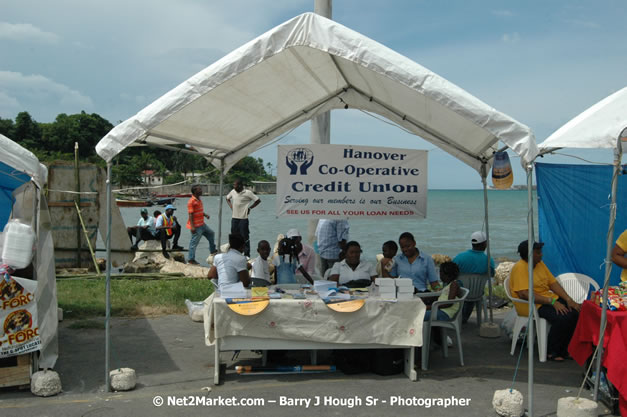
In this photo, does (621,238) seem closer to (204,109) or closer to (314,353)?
(314,353)

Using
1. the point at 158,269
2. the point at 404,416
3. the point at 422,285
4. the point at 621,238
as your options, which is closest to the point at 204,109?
the point at 422,285

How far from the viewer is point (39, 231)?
5.29 metres

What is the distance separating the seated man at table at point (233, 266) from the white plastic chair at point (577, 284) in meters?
3.66

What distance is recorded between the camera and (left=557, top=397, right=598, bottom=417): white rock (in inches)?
160

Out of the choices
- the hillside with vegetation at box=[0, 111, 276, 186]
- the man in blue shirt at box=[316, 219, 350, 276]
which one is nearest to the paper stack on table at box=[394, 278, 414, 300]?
the man in blue shirt at box=[316, 219, 350, 276]

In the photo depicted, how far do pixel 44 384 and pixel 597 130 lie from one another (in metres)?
5.11

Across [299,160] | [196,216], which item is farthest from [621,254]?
[196,216]

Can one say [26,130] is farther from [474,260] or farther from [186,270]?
[474,260]

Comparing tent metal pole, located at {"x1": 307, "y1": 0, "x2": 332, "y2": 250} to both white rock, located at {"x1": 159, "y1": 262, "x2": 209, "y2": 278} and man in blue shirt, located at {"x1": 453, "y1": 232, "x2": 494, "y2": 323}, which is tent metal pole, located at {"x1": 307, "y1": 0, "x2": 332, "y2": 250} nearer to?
man in blue shirt, located at {"x1": 453, "y1": 232, "x2": 494, "y2": 323}

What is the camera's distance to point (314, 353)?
5.40 metres

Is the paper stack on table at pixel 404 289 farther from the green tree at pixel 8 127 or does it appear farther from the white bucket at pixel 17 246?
the green tree at pixel 8 127

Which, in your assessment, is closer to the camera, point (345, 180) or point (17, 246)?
point (17, 246)

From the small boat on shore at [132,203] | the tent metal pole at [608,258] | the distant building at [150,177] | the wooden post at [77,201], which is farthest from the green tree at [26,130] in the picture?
the tent metal pole at [608,258]

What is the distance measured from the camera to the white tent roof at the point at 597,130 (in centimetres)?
416
